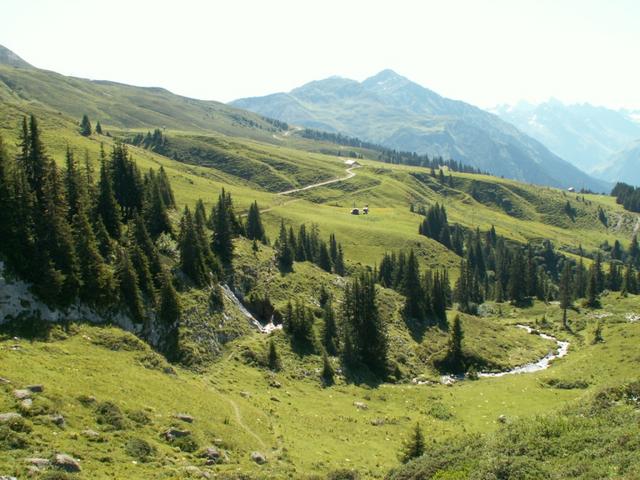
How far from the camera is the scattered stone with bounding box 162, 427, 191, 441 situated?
39.8 metres

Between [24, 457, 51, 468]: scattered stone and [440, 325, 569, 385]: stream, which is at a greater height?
[24, 457, 51, 468]: scattered stone

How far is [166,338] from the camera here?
6194 cm

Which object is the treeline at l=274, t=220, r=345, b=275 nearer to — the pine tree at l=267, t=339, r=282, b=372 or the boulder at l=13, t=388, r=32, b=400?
the pine tree at l=267, t=339, r=282, b=372

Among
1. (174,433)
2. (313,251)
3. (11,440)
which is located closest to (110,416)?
(174,433)

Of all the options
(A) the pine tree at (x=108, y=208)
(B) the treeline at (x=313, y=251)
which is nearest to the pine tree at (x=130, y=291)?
(A) the pine tree at (x=108, y=208)

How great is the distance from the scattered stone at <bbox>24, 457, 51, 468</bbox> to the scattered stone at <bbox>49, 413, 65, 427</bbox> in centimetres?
479

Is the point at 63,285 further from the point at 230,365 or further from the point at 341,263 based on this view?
the point at 341,263

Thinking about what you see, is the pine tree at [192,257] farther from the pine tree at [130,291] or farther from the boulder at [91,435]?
the boulder at [91,435]

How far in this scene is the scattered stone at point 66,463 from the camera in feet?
97.8

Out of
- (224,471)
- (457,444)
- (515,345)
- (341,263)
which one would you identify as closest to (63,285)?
(224,471)

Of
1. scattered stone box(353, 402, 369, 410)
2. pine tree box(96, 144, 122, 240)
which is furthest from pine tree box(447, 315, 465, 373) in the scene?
pine tree box(96, 144, 122, 240)

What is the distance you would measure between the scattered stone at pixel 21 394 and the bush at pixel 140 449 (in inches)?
312

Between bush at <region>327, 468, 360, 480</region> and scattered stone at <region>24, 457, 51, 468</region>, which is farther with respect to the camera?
bush at <region>327, 468, 360, 480</region>

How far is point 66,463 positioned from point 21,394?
7.93 m
